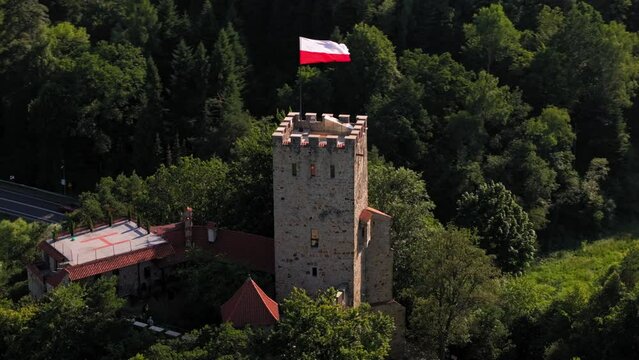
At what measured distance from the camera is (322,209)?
49188 millimetres

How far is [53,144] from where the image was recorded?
95500 millimetres

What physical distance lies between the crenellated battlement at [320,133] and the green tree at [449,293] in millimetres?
9625

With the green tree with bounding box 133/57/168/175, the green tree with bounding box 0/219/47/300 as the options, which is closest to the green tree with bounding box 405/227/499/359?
the green tree with bounding box 0/219/47/300

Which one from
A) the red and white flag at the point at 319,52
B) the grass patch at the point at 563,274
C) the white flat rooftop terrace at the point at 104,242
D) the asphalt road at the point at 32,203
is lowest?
the asphalt road at the point at 32,203

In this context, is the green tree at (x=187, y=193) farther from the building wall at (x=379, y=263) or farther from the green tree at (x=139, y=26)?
the green tree at (x=139, y=26)

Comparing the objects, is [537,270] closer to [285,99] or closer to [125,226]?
[285,99]

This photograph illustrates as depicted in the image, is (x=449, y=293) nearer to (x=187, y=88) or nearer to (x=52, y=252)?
(x=52, y=252)

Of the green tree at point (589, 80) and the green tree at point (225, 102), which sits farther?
the green tree at point (589, 80)

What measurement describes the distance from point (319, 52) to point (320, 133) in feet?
16.0

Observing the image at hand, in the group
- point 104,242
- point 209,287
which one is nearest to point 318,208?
point 209,287

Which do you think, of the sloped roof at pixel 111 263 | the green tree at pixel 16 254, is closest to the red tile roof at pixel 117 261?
the sloped roof at pixel 111 263

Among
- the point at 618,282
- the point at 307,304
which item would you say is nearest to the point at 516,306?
the point at 618,282

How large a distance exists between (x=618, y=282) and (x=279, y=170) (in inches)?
827

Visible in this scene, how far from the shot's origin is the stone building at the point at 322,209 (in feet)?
159
